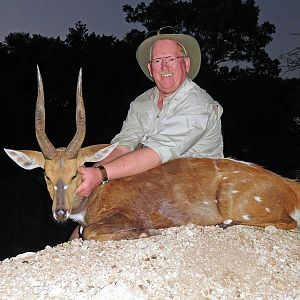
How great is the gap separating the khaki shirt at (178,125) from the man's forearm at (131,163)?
0.08 m

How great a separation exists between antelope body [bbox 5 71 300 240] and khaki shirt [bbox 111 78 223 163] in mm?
265

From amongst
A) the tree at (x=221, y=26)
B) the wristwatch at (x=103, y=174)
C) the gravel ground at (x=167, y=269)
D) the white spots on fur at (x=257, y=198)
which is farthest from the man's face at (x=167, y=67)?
the tree at (x=221, y=26)

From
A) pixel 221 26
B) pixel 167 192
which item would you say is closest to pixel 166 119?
pixel 167 192

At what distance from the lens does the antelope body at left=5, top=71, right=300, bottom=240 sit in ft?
15.7

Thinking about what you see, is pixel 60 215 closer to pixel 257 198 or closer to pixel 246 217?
pixel 246 217

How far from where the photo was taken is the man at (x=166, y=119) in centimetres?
488

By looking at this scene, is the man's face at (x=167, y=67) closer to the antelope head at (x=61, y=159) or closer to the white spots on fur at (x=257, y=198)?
the antelope head at (x=61, y=159)

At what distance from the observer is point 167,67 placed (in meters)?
5.32

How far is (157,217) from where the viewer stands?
502 cm

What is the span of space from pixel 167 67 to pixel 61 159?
1.45 m

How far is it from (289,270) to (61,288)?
1.54 metres

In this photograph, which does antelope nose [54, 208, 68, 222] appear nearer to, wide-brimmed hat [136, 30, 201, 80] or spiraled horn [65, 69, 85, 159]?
spiraled horn [65, 69, 85, 159]

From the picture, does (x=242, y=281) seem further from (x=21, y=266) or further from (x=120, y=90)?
(x=120, y=90)

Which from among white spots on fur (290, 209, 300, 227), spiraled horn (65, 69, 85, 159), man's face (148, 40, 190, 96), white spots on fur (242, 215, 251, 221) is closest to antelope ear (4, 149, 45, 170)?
spiraled horn (65, 69, 85, 159)
